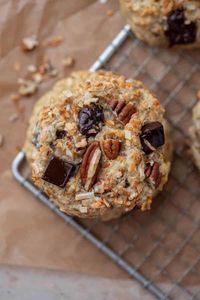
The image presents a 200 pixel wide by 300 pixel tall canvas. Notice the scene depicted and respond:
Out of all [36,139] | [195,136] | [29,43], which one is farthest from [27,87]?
[195,136]

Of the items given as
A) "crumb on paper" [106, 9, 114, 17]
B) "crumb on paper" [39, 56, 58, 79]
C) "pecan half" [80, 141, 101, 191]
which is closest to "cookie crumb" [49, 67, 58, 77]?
"crumb on paper" [39, 56, 58, 79]

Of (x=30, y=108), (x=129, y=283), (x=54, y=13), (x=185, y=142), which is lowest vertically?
(x=129, y=283)

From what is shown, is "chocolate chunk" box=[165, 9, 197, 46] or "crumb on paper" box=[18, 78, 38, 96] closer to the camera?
"chocolate chunk" box=[165, 9, 197, 46]

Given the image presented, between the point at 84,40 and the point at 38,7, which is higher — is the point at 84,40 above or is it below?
below

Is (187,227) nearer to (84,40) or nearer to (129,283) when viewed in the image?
(129,283)

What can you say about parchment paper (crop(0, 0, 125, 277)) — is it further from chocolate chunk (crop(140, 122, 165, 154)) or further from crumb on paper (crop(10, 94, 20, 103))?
chocolate chunk (crop(140, 122, 165, 154))

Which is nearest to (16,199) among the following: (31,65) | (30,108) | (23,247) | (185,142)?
(23,247)

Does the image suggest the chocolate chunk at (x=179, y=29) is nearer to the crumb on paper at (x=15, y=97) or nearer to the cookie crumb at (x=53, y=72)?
the cookie crumb at (x=53, y=72)
